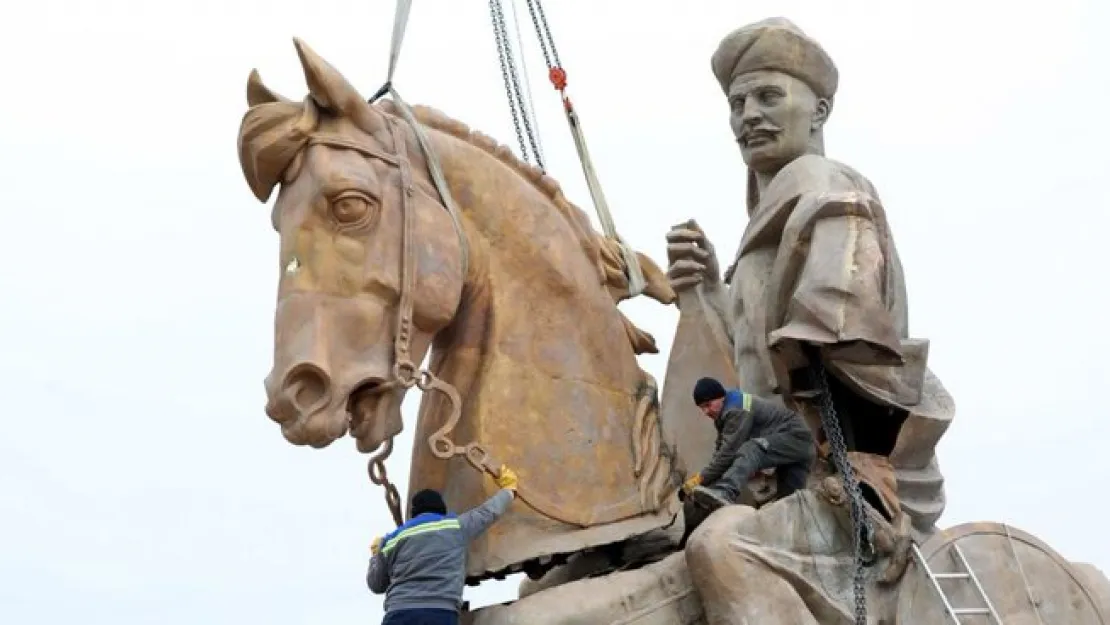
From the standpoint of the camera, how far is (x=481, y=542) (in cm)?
544

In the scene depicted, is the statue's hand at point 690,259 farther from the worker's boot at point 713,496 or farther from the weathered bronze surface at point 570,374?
the worker's boot at point 713,496

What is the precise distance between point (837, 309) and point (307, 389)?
5.65 ft

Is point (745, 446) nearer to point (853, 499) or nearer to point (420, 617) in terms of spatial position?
point (853, 499)

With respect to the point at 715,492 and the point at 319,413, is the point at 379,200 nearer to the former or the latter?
the point at 319,413

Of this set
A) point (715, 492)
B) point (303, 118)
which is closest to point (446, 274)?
point (303, 118)

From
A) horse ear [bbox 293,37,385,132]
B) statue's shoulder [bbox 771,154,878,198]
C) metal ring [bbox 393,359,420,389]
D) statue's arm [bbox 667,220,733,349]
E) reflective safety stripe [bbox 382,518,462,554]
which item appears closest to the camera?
reflective safety stripe [bbox 382,518,462,554]

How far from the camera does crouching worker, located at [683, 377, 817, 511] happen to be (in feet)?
18.7

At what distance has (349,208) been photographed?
544 cm

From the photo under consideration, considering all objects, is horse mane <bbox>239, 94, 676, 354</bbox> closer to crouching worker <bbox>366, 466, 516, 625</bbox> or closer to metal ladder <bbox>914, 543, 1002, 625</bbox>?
crouching worker <bbox>366, 466, 516, 625</bbox>

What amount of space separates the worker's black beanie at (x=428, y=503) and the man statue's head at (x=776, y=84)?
7.18 ft

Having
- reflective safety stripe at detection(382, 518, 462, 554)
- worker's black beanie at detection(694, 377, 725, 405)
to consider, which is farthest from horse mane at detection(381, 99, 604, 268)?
reflective safety stripe at detection(382, 518, 462, 554)

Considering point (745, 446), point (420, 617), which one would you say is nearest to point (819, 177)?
point (745, 446)

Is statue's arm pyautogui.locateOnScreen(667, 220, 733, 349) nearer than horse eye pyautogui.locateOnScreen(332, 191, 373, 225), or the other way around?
horse eye pyautogui.locateOnScreen(332, 191, 373, 225)

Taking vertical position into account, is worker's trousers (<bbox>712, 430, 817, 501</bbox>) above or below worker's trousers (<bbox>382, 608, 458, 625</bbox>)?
above
